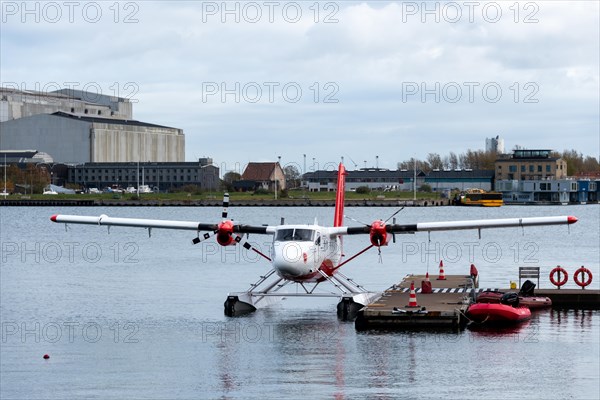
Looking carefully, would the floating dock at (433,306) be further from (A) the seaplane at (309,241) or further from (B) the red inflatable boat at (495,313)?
(A) the seaplane at (309,241)

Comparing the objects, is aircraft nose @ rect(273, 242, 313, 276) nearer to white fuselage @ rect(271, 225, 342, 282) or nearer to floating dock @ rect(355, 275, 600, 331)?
white fuselage @ rect(271, 225, 342, 282)

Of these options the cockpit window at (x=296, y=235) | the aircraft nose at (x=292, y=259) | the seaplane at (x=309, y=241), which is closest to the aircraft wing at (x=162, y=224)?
the seaplane at (x=309, y=241)

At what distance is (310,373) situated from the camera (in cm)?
→ 2764

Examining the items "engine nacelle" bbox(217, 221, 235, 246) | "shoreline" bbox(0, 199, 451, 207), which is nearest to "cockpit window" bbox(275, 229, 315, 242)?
"engine nacelle" bbox(217, 221, 235, 246)

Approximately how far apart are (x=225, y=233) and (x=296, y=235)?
10.6ft

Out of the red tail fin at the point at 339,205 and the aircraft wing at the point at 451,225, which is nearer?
the aircraft wing at the point at 451,225

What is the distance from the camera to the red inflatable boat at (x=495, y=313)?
3525 cm

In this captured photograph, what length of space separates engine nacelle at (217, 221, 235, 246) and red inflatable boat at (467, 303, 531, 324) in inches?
337

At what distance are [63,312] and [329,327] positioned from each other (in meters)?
11.3

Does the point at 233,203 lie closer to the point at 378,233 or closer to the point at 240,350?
the point at 378,233

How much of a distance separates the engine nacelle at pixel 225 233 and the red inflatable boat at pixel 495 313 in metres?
8.56

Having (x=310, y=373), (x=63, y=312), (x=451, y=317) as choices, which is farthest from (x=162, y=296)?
(x=310, y=373)

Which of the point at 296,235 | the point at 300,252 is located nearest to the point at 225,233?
the point at 296,235

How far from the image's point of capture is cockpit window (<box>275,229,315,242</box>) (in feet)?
114
